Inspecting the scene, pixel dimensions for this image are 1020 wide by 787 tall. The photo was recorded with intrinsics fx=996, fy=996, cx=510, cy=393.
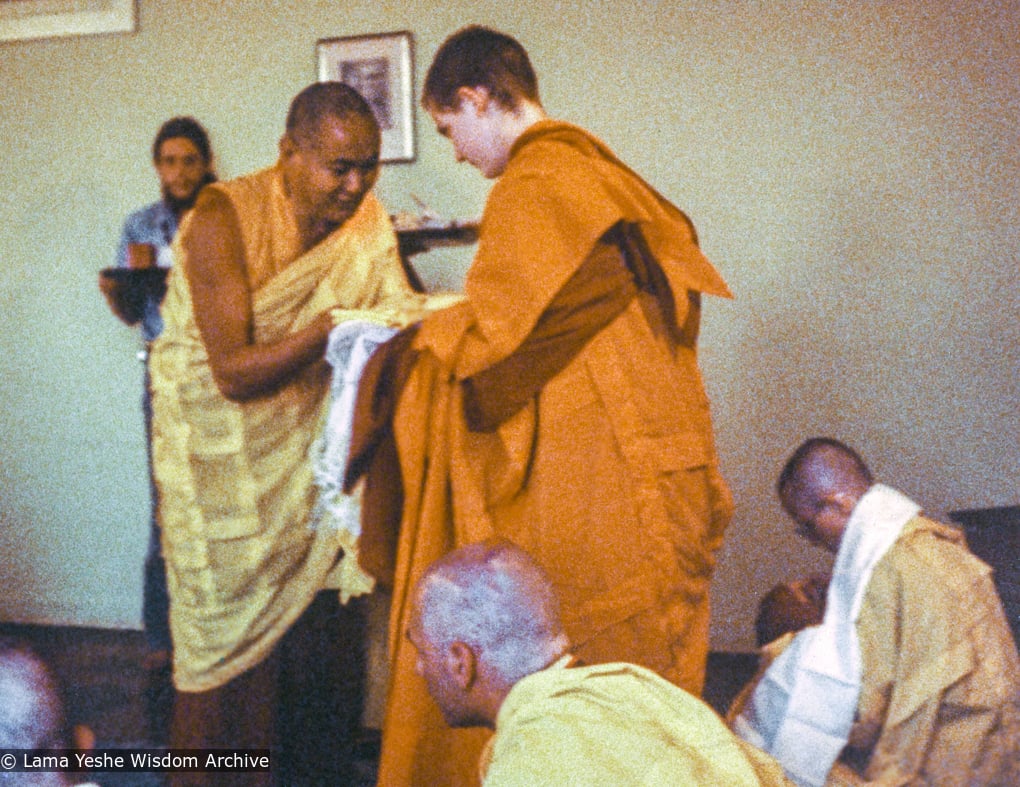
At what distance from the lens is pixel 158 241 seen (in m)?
3.73

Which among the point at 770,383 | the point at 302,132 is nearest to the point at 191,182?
the point at 302,132

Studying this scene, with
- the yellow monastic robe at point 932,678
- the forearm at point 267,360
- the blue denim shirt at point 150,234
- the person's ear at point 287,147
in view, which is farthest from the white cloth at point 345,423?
the blue denim shirt at point 150,234

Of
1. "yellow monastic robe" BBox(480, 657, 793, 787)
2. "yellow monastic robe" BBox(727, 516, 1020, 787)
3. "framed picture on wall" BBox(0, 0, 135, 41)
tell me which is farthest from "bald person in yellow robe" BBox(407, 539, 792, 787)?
"framed picture on wall" BBox(0, 0, 135, 41)

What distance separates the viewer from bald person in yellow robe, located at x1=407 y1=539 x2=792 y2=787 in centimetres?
99

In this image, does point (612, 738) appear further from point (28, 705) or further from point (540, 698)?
point (28, 705)

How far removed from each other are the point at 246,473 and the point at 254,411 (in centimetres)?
15

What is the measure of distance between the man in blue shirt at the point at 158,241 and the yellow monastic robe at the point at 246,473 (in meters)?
0.88

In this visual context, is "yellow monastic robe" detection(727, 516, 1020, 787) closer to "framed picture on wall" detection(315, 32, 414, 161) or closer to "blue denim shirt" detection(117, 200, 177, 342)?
"framed picture on wall" detection(315, 32, 414, 161)

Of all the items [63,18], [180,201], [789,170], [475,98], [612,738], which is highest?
[63,18]

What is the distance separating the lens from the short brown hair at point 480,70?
1.98 metres

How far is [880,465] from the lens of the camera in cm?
349

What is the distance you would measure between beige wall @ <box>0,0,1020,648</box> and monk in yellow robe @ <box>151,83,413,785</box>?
4.67 feet

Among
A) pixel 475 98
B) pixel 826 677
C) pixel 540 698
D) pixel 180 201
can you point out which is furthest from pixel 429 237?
pixel 540 698

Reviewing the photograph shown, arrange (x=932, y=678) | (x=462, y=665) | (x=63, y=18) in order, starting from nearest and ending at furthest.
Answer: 1. (x=462, y=665)
2. (x=932, y=678)
3. (x=63, y=18)
